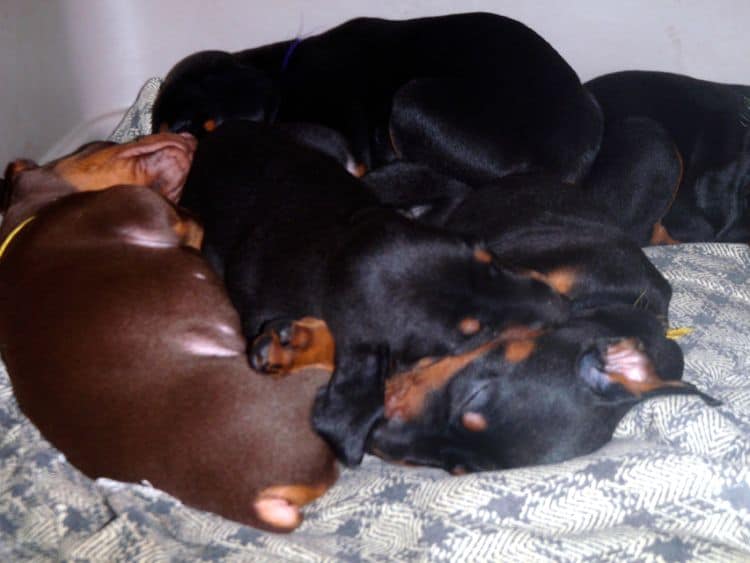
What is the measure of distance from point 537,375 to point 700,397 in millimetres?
397

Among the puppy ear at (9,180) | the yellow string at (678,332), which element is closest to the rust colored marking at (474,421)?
the yellow string at (678,332)

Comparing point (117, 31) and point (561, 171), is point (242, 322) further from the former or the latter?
point (117, 31)

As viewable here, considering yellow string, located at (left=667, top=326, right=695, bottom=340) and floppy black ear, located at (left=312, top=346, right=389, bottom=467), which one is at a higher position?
floppy black ear, located at (left=312, top=346, right=389, bottom=467)

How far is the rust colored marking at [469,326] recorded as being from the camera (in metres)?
2.03

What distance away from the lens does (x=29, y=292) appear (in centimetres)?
227

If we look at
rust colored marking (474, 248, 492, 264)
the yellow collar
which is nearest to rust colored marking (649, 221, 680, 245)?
rust colored marking (474, 248, 492, 264)

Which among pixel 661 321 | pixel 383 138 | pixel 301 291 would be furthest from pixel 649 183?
pixel 301 291

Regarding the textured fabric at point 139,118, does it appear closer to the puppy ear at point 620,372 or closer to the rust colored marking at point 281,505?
the rust colored marking at point 281,505

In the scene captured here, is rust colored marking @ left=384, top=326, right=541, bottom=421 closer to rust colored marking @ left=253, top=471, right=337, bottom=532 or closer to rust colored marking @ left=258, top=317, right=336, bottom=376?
rust colored marking @ left=258, top=317, right=336, bottom=376

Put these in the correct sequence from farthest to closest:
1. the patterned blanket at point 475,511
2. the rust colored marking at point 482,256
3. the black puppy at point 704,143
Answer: the black puppy at point 704,143 → the rust colored marking at point 482,256 → the patterned blanket at point 475,511

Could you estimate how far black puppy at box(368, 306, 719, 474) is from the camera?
6.63 ft

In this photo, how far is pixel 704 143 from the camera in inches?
122

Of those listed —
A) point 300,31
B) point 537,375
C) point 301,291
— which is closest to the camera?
point 537,375

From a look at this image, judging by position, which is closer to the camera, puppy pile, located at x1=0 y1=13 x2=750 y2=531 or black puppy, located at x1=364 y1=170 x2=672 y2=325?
puppy pile, located at x1=0 y1=13 x2=750 y2=531
